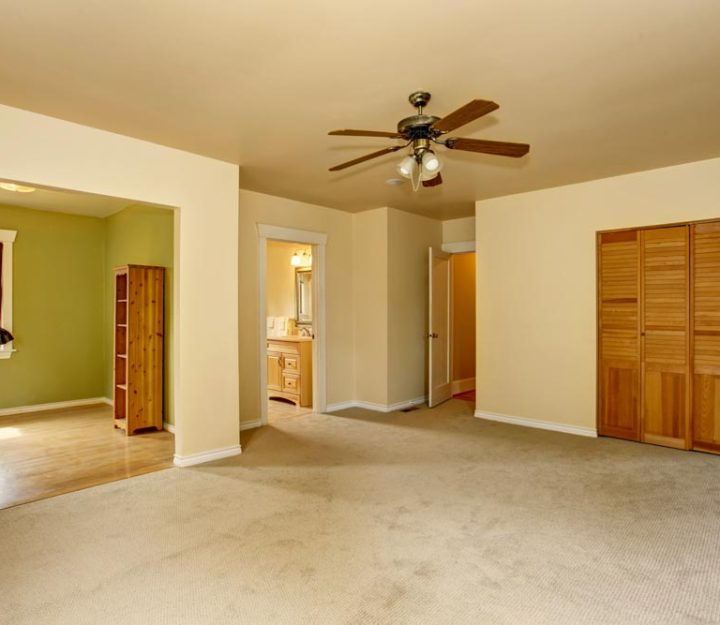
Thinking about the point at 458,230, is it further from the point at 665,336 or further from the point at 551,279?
the point at 665,336

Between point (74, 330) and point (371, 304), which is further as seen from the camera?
point (74, 330)

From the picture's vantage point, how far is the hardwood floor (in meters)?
3.28

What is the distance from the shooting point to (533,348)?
194 inches

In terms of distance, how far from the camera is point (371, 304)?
5.72m

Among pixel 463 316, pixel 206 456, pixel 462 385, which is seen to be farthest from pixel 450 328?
pixel 206 456

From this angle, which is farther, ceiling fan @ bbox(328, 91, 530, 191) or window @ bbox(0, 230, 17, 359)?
window @ bbox(0, 230, 17, 359)

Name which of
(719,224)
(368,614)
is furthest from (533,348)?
(368,614)

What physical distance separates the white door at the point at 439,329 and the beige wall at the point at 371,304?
0.58 metres

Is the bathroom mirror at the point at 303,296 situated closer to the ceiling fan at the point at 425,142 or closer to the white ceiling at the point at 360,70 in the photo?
the white ceiling at the point at 360,70

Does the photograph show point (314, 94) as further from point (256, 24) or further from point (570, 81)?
point (570, 81)

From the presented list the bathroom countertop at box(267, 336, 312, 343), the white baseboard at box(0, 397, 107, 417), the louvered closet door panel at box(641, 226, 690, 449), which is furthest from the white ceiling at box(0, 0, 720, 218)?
the white baseboard at box(0, 397, 107, 417)

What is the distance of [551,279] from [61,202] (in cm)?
559

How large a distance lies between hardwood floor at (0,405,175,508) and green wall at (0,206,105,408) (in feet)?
1.67

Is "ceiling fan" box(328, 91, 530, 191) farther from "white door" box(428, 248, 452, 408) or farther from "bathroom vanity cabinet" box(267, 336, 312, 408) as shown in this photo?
"bathroom vanity cabinet" box(267, 336, 312, 408)
